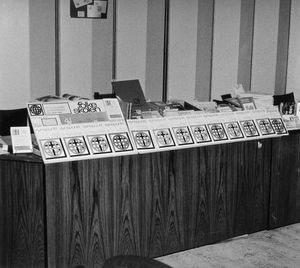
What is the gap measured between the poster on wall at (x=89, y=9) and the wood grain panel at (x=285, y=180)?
3.06 metres

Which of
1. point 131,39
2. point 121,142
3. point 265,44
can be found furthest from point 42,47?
point 265,44

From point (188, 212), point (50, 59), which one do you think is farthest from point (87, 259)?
point (50, 59)

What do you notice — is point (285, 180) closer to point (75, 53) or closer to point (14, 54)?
point (75, 53)

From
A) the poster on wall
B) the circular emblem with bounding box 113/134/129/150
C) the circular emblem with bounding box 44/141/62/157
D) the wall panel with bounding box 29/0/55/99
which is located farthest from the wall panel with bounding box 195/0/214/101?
the circular emblem with bounding box 44/141/62/157

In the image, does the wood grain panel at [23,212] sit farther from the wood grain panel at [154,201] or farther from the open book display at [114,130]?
the open book display at [114,130]

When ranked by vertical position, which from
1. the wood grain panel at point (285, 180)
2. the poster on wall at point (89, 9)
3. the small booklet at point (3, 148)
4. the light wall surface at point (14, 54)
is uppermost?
the poster on wall at point (89, 9)

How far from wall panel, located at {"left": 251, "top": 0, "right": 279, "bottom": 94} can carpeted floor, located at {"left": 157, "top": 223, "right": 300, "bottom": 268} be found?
4.04 meters

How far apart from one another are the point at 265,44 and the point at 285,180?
399 centimetres

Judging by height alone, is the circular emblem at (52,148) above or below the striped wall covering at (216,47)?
below

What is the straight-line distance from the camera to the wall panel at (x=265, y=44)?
7917mm

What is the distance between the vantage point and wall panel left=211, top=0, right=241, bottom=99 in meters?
7.55

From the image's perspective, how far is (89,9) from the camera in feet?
21.2

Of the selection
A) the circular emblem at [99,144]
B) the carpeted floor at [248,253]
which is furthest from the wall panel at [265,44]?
the circular emblem at [99,144]

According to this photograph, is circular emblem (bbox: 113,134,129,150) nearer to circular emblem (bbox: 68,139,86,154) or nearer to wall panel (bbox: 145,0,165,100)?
circular emblem (bbox: 68,139,86,154)
